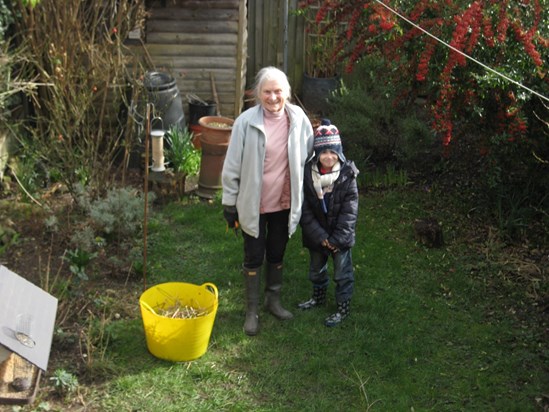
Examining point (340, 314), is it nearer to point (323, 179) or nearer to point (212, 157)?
point (323, 179)

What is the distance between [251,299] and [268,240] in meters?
0.45

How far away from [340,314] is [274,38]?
262 inches

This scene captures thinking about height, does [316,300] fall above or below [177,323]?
below

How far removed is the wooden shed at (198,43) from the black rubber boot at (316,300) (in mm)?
4146

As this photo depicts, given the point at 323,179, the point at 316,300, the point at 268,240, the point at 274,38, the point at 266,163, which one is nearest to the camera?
the point at 266,163

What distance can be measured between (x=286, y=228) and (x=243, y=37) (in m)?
4.46

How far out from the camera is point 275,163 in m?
5.05

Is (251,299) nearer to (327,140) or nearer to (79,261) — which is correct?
(327,140)

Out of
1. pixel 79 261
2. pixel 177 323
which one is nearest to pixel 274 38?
pixel 79 261

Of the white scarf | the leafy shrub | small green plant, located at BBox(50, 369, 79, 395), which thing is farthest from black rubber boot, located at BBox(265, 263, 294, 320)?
the leafy shrub

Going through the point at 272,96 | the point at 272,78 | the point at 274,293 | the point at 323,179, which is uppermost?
the point at 272,78

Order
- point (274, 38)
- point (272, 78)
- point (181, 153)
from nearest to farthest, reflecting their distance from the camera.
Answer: point (272, 78) < point (181, 153) < point (274, 38)

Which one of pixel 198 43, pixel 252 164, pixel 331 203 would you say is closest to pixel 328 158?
pixel 331 203

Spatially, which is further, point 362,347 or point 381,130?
point 381,130
